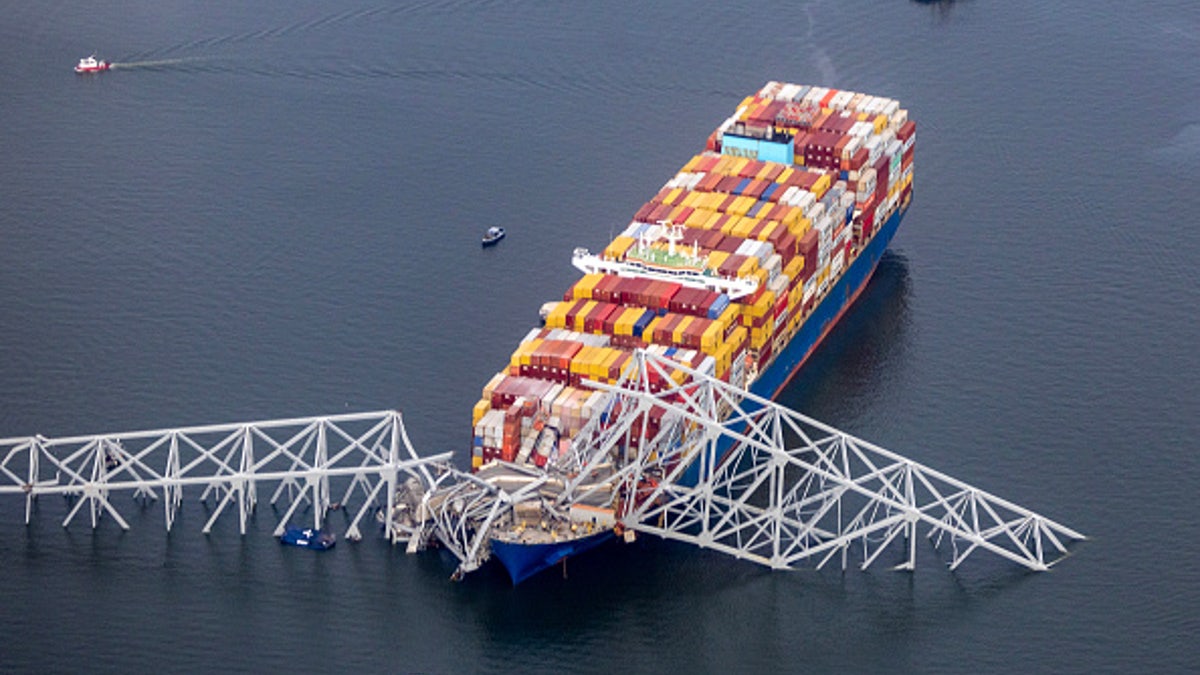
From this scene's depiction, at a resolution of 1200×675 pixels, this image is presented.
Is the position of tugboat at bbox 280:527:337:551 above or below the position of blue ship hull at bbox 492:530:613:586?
above

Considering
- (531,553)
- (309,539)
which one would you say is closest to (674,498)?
(531,553)

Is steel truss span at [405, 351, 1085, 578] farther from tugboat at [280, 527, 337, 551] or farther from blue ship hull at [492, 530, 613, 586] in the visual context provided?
tugboat at [280, 527, 337, 551]

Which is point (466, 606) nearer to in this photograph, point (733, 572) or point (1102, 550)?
point (733, 572)

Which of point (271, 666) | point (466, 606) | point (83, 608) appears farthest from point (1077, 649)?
point (83, 608)

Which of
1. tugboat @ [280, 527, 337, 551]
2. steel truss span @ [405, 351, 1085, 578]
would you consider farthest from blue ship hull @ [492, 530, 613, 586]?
tugboat @ [280, 527, 337, 551]

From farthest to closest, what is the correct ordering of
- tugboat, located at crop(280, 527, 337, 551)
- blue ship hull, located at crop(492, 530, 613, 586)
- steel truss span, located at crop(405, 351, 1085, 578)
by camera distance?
1. tugboat, located at crop(280, 527, 337, 551)
2. steel truss span, located at crop(405, 351, 1085, 578)
3. blue ship hull, located at crop(492, 530, 613, 586)

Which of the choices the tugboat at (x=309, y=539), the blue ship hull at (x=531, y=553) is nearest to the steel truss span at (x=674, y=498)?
the blue ship hull at (x=531, y=553)

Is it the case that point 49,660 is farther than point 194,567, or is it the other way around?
point 194,567
